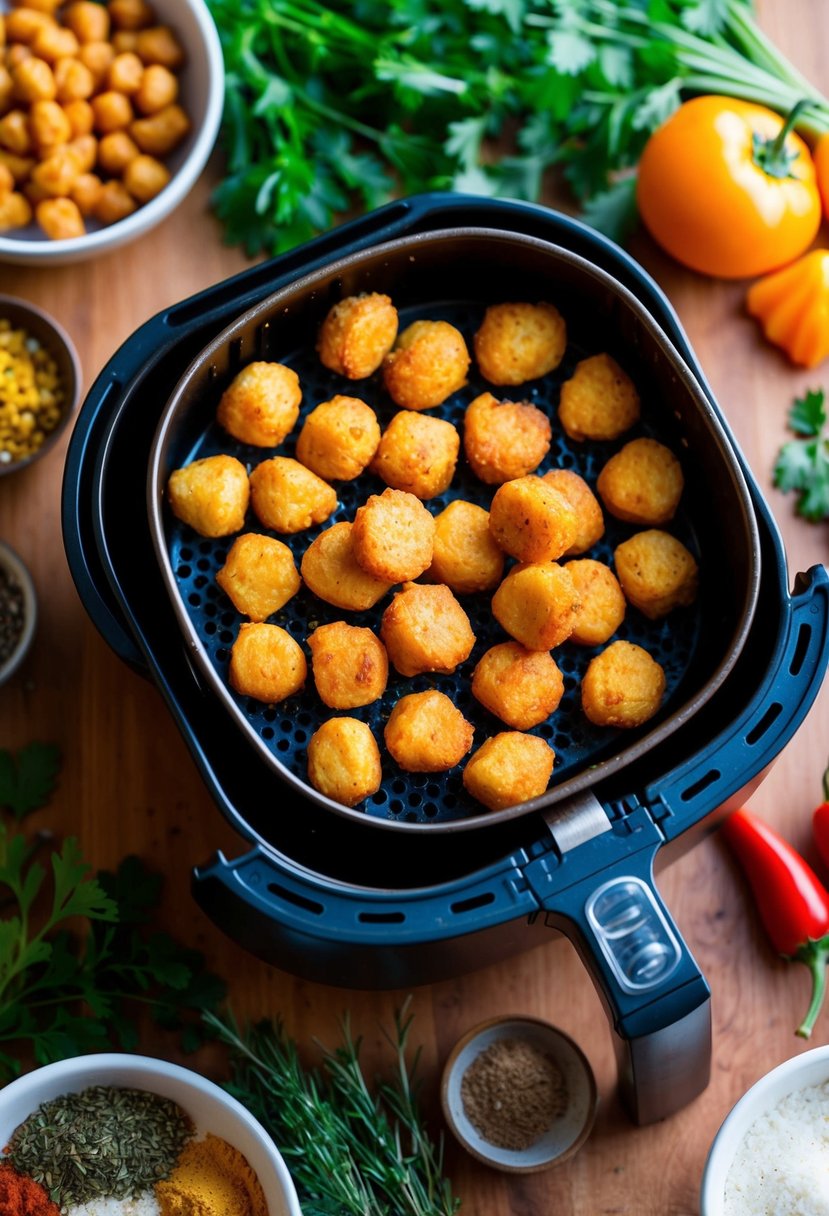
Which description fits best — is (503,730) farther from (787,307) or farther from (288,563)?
(787,307)

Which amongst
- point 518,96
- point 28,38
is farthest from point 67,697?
point 518,96

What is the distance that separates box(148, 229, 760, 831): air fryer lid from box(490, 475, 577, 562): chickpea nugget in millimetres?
121

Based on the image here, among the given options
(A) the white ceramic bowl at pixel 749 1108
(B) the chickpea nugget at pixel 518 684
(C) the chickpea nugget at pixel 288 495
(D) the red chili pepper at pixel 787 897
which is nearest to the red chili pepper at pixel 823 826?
(D) the red chili pepper at pixel 787 897

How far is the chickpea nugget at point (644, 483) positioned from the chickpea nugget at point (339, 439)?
0.31m

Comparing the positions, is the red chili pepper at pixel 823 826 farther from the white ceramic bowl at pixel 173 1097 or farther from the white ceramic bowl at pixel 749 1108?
the white ceramic bowl at pixel 173 1097

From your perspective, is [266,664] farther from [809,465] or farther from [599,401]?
[809,465]

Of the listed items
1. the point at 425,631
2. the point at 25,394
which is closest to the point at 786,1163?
the point at 425,631

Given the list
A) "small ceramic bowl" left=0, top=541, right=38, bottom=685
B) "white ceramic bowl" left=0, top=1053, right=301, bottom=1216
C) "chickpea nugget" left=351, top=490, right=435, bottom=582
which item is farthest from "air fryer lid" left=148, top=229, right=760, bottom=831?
"white ceramic bowl" left=0, top=1053, right=301, bottom=1216

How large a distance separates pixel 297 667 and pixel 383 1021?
560mm

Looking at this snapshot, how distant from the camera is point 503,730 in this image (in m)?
1.55

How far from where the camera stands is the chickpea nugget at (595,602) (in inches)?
60.6

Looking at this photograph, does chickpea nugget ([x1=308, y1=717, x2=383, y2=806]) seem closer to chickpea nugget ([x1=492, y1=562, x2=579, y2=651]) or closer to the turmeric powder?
chickpea nugget ([x1=492, y1=562, x2=579, y2=651])

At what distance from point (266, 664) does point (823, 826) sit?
0.84 metres

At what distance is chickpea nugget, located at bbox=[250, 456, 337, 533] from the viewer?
154 centimetres
